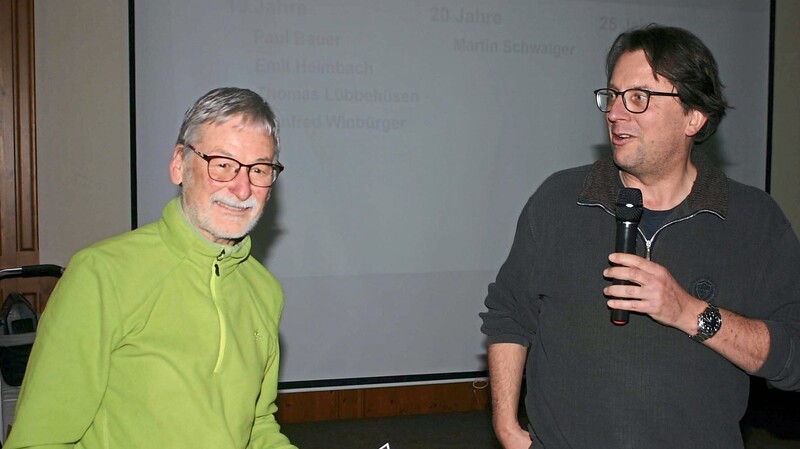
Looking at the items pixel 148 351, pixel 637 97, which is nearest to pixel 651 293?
pixel 637 97

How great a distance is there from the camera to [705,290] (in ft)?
5.90

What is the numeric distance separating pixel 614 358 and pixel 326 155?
3.20 metres

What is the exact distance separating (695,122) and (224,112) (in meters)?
1.16

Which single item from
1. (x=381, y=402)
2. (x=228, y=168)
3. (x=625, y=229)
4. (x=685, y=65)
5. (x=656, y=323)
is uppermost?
(x=685, y=65)

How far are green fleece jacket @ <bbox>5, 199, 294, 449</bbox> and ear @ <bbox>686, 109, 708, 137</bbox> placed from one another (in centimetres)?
114

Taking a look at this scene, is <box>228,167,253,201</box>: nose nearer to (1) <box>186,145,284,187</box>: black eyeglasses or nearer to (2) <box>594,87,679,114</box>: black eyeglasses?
(1) <box>186,145,284,187</box>: black eyeglasses

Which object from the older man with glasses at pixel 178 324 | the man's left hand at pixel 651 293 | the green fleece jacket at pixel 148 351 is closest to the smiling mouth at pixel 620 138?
the man's left hand at pixel 651 293

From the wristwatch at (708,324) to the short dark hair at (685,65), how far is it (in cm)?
52

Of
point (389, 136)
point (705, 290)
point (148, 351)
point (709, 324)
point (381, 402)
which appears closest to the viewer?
point (148, 351)

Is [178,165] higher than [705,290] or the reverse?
higher

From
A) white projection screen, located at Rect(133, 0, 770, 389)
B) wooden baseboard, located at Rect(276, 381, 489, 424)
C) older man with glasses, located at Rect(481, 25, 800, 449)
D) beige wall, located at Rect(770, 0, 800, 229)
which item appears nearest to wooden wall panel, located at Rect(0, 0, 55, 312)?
white projection screen, located at Rect(133, 0, 770, 389)

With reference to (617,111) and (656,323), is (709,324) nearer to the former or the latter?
(656,323)

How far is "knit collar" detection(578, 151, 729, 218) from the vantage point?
1.84m

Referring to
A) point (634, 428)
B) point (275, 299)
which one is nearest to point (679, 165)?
point (634, 428)
